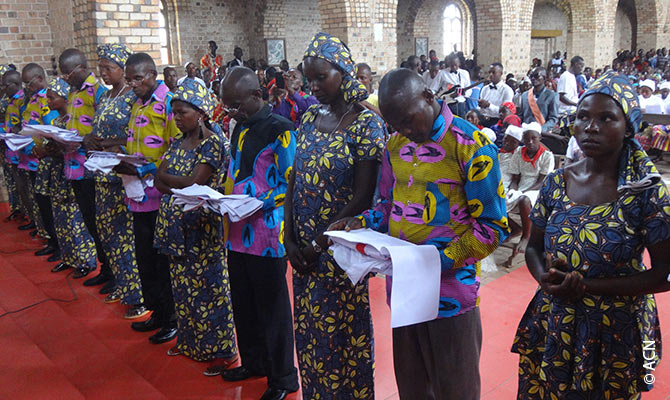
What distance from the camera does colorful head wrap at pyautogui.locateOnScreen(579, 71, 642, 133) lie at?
176cm

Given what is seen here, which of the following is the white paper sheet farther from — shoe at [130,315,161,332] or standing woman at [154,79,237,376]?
shoe at [130,315,161,332]

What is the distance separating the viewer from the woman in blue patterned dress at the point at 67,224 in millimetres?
5262

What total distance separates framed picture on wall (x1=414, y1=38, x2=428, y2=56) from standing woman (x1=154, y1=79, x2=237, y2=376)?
57.2 feet

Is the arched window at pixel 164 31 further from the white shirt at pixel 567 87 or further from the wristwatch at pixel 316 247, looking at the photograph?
the wristwatch at pixel 316 247

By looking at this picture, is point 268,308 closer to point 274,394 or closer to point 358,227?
point 274,394

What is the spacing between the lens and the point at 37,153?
5.03m

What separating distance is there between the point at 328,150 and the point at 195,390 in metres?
1.77

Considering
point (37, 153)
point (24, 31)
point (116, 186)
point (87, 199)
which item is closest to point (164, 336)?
point (116, 186)

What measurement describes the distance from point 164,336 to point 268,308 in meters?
1.22

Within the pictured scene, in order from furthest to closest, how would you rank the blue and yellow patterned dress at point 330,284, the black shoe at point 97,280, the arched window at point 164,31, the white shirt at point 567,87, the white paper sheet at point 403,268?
the arched window at point 164,31 → the white shirt at point 567,87 → the black shoe at point 97,280 → the blue and yellow patterned dress at point 330,284 → the white paper sheet at point 403,268

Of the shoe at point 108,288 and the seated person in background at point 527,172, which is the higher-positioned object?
the seated person in background at point 527,172

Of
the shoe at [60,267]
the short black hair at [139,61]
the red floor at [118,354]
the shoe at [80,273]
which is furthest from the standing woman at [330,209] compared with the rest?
the shoe at [60,267]

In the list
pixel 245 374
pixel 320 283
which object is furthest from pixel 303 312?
pixel 245 374

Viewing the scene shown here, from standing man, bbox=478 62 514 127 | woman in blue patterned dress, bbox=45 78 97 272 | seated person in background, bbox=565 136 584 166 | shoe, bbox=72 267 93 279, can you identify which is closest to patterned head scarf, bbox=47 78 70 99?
woman in blue patterned dress, bbox=45 78 97 272
